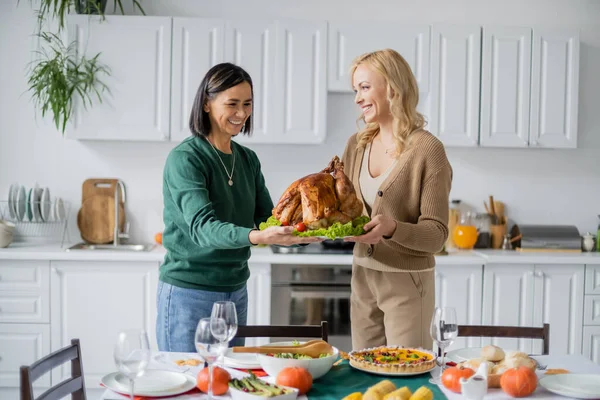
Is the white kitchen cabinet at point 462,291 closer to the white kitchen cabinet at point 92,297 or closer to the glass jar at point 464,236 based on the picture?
the glass jar at point 464,236

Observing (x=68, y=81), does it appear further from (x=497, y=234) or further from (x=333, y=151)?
(x=497, y=234)

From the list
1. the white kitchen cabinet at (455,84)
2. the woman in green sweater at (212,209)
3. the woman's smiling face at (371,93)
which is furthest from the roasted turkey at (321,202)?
the white kitchen cabinet at (455,84)

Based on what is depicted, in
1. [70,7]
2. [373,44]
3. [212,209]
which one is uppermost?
[70,7]

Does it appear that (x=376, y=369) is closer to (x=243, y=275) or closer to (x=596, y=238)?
(x=243, y=275)

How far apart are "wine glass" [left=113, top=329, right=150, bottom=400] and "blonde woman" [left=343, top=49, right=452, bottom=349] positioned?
3.38 ft

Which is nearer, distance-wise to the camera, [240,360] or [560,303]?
[240,360]

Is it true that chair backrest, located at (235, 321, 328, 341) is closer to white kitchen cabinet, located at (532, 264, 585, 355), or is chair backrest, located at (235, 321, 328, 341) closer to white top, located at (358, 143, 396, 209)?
white top, located at (358, 143, 396, 209)

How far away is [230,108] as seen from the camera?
246cm

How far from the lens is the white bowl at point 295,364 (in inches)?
74.2

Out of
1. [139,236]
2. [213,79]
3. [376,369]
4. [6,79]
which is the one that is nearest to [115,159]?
[139,236]

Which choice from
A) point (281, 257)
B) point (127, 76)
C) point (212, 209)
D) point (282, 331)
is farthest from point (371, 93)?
point (127, 76)

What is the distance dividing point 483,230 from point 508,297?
635mm

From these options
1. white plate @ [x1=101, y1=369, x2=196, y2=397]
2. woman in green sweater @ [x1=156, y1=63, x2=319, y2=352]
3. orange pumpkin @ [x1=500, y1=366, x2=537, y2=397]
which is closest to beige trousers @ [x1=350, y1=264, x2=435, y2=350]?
woman in green sweater @ [x1=156, y1=63, x2=319, y2=352]

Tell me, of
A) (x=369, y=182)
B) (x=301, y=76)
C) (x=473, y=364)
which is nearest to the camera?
(x=473, y=364)
